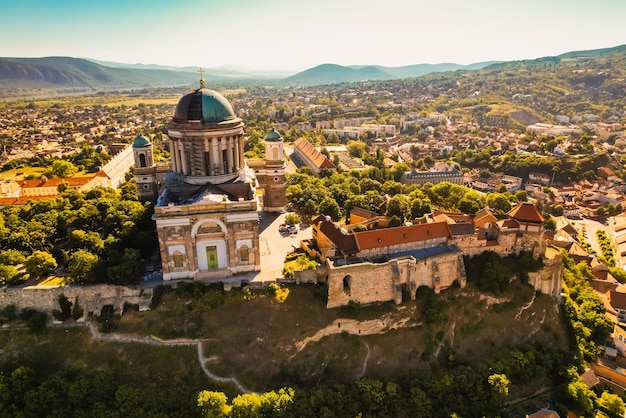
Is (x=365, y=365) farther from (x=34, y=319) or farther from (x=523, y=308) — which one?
(x=34, y=319)

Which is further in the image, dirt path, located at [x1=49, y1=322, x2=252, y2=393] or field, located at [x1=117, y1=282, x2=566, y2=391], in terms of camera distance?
field, located at [x1=117, y1=282, x2=566, y2=391]

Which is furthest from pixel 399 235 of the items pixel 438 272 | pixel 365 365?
pixel 365 365

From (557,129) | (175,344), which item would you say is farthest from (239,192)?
(557,129)

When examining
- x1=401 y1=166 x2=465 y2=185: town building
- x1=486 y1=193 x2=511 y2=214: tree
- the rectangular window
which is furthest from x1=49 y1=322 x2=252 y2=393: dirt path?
x1=401 y1=166 x2=465 y2=185: town building

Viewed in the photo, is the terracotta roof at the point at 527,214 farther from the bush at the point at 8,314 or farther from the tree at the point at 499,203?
the bush at the point at 8,314

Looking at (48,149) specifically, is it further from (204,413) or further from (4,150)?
(204,413)

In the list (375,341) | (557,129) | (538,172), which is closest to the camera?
(375,341)

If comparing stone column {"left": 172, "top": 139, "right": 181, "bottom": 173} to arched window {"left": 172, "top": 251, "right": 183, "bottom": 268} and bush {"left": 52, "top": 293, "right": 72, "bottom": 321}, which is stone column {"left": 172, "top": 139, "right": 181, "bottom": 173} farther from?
bush {"left": 52, "top": 293, "right": 72, "bottom": 321}
